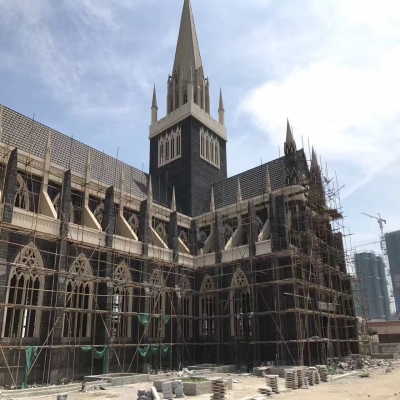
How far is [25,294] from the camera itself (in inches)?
849

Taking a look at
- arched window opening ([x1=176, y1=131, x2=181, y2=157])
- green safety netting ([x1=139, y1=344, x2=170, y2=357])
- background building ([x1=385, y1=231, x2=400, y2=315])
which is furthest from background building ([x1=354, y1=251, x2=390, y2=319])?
green safety netting ([x1=139, y1=344, x2=170, y2=357])

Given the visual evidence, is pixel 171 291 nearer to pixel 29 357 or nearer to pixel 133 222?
pixel 133 222

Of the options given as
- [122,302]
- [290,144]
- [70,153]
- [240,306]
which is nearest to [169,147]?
[70,153]

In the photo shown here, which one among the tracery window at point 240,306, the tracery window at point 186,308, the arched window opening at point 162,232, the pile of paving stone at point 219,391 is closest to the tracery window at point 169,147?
the arched window opening at point 162,232

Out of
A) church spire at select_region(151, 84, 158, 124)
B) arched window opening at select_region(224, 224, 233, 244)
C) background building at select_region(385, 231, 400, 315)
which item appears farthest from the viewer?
background building at select_region(385, 231, 400, 315)

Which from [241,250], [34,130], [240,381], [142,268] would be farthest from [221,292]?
[34,130]

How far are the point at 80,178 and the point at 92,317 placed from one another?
378 inches

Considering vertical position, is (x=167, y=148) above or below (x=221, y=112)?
below

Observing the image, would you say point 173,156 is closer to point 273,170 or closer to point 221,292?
point 273,170

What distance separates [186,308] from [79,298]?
976cm

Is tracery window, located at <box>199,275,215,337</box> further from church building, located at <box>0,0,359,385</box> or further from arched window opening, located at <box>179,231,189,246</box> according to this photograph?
arched window opening, located at <box>179,231,189,246</box>

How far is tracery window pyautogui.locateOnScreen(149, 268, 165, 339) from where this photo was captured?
27672 millimetres

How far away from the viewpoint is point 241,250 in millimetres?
29906

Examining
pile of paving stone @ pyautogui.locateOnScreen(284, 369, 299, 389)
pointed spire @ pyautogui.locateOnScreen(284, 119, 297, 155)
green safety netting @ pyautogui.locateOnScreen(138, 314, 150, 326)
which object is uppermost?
pointed spire @ pyautogui.locateOnScreen(284, 119, 297, 155)
